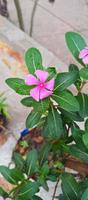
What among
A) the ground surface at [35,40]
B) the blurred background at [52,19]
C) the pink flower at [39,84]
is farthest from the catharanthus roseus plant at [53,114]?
the blurred background at [52,19]

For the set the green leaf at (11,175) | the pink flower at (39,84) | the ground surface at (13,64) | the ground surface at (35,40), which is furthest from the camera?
the ground surface at (35,40)

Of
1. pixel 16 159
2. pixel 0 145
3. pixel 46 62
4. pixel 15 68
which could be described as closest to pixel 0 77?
pixel 15 68

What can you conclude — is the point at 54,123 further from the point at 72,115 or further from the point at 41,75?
the point at 41,75

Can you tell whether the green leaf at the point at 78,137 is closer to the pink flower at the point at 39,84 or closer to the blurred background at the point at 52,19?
the pink flower at the point at 39,84

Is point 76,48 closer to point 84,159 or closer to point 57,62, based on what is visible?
point 84,159

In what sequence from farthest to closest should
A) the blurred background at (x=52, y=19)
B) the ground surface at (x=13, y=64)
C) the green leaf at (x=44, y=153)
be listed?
the blurred background at (x=52, y=19) < the ground surface at (x=13, y=64) < the green leaf at (x=44, y=153)

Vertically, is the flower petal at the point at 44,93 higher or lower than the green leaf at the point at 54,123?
higher

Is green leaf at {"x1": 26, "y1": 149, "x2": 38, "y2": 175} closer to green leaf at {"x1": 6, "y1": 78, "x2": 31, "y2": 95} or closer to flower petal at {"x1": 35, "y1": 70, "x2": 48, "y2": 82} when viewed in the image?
green leaf at {"x1": 6, "y1": 78, "x2": 31, "y2": 95}
